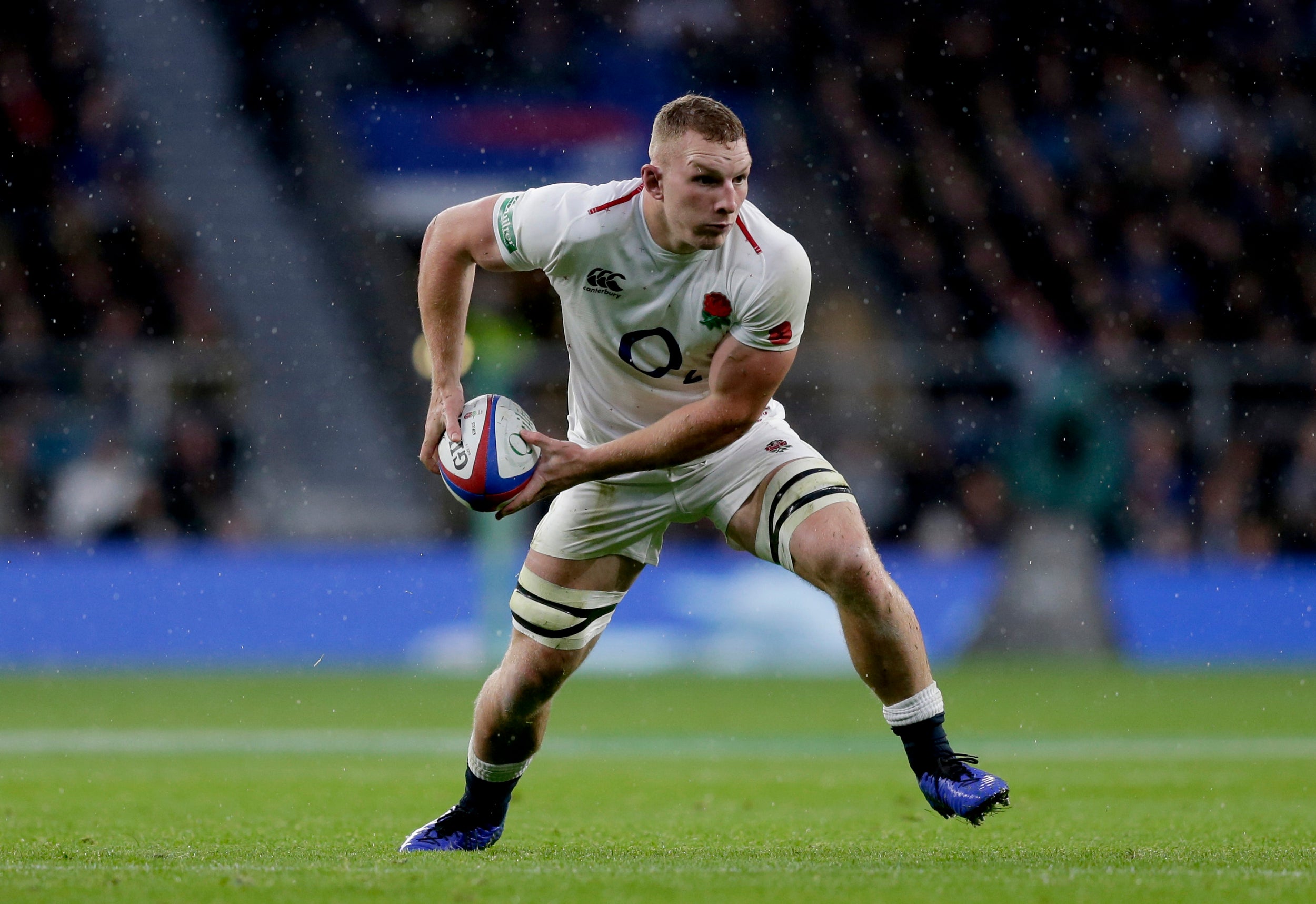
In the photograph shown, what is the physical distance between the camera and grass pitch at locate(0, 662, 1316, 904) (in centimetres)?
486

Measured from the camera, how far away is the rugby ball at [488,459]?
17.6 feet

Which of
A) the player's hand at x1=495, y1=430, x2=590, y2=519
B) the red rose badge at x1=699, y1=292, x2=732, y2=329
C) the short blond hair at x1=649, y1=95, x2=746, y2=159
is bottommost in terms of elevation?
the player's hand at x1=495, y1=430, x2=590, y2=519

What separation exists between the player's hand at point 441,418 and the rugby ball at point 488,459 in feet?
0.19

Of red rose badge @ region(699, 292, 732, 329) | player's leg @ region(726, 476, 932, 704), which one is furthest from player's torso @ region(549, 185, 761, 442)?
player's leg @ region(726, 476, 932, 704)

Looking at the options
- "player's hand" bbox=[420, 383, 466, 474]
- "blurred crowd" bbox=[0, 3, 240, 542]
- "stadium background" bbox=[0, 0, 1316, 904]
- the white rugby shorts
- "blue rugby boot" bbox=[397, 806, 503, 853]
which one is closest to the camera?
"player's hand" bbox=[420, 383, 466, 474]

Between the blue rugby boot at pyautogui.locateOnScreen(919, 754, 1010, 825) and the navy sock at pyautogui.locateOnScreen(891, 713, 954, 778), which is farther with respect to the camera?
the navy sock at pyautogui.locateOnScreen(891, 713, 954, 778)

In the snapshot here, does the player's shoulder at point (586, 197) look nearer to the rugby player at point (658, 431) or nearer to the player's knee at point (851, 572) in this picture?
the rugby player at point (658, 431)

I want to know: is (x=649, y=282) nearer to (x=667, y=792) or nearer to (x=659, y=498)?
(x=659, y=498)

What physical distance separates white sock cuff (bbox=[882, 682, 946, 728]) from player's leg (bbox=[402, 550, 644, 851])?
0.99 metres

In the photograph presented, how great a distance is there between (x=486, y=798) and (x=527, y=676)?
50 centimetres

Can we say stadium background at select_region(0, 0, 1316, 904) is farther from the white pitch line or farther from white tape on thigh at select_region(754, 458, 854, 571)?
white tape on thigh at select_region(754, 458, 854, 571)

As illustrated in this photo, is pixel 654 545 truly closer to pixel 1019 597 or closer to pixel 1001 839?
pixel 1001 839

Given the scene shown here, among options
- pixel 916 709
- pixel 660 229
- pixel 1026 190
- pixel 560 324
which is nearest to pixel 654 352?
pixel 660 229

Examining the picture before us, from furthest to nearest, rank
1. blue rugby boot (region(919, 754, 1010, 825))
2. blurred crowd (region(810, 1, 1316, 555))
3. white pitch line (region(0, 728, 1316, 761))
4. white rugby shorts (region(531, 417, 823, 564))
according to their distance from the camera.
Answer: blurred crowd (region(810, 1, 1316, 555)) → white pitch line (region(0, 728, 1316, 761)) → white rugby shorts (region(531, 417, 823, 564)) → blue rugby boot (region(919, 754, 1010, 825))
